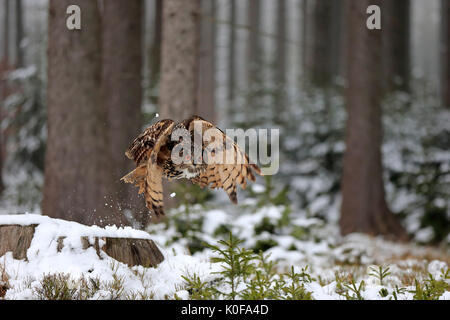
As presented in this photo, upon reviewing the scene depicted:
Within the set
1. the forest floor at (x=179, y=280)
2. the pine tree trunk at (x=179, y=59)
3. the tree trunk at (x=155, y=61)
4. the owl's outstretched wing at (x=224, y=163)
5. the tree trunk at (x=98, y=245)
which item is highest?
the tree trunk at (x=155, y=61)

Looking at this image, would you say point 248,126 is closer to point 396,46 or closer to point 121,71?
point 396,46

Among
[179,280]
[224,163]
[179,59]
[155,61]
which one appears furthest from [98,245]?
[155,61]

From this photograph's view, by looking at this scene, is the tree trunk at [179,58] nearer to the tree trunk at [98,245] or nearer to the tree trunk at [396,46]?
the tree trunk at [98,245]

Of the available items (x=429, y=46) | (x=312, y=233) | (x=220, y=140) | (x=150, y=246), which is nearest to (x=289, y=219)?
(x=312, y=233)

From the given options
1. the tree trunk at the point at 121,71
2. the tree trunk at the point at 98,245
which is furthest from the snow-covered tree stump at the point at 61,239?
the tree trunk at the point at 121,71

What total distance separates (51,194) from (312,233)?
4.19m

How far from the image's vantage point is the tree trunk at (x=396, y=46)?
1616 centimetres

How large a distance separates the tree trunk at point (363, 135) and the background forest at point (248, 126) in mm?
28

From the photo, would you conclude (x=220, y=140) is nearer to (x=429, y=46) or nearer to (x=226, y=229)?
(x=226, y=229)

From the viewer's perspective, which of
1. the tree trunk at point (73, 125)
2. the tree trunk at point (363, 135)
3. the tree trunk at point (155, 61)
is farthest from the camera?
the tree trunk at point (155, 61)

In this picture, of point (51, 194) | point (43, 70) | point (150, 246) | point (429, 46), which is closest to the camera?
point (150, 246)

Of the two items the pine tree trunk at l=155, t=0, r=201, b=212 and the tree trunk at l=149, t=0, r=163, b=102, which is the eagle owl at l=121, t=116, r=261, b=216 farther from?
the tree trunk at l=149, t=0, r=163, b=102

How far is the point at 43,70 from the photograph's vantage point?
15.2 metres
